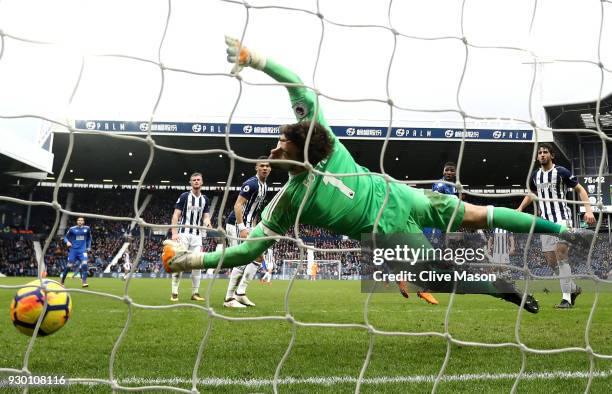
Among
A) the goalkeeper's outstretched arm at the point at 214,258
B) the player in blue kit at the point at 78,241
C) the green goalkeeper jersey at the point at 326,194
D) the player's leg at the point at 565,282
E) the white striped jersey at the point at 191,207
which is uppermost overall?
the green goalkeeper jersey at the point at 326,194

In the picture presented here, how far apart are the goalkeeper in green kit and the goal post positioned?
20302 mm

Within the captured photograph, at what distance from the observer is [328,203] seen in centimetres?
333

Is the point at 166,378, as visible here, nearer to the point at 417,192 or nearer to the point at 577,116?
the point at 417,192

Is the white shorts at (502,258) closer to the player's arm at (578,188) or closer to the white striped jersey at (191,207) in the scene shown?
the player's arm at (578,188)

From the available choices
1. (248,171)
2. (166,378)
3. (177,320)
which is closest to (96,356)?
(166,378)

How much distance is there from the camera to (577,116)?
22312mm

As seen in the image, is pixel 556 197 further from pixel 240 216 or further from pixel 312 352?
pixel 312 352

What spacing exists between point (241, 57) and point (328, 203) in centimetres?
100

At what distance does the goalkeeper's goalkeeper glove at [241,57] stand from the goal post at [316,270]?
→ 68.2 ft

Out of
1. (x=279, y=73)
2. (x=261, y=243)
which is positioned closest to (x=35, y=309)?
(x=261, y=243)

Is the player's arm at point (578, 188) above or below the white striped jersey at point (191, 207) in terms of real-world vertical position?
above

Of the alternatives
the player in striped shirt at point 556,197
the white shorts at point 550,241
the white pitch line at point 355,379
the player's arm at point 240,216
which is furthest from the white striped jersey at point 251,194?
the white pitch line at point 355,379

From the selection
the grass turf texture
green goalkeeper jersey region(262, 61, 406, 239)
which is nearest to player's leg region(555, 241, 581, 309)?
the grass turf texture

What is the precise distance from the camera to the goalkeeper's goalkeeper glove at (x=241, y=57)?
312cm
